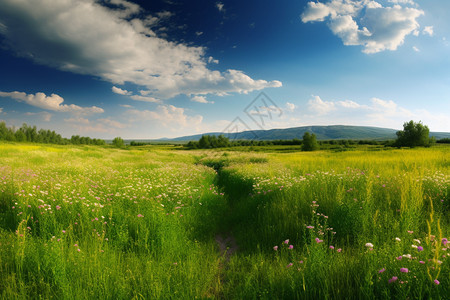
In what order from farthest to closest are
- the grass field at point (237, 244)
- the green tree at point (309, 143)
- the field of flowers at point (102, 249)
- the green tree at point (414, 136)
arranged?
the green tree at point (309, 143) < the green tree at point (414, 136) < the field of flowers at point (102, 249) < the grass field at point (237, 244)

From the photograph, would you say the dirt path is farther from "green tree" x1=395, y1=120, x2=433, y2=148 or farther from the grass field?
"green tree" x1=395, y1=120, x2=433, y2=148

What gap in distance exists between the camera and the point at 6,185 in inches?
237

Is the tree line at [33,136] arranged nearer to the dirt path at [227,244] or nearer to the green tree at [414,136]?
the dirt path at [227,244]

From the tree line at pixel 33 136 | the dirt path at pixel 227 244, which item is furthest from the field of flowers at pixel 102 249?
the tree line at pixel 33 136

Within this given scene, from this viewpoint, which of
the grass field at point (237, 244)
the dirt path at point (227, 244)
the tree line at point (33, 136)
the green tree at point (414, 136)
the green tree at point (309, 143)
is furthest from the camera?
the tree line at point (33, 136)

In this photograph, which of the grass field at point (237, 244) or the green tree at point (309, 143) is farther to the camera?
the green tree at point (309, 143)

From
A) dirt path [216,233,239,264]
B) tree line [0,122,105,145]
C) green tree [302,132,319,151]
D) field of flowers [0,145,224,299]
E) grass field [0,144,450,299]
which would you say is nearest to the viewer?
grass field [0,144,450,299]

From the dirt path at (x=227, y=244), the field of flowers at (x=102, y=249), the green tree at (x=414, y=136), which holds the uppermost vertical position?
the green tree at (x=414, y=136)

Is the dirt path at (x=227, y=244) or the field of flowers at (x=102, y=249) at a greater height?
the field of flowers at (x=102, y=249)

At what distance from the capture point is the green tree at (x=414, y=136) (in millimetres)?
54359

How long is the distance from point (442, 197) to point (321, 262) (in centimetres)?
484

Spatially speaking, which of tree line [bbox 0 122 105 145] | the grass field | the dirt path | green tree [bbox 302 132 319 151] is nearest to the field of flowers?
the grass field

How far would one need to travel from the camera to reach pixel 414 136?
55.2m

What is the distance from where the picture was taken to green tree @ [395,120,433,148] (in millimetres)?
54359
